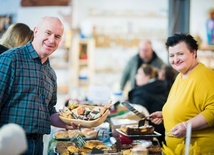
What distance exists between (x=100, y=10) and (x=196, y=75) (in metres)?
4.29

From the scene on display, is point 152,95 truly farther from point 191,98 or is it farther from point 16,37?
point 16,37

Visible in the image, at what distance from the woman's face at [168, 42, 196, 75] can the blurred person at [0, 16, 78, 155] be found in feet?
2.43

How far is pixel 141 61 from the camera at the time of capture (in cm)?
554

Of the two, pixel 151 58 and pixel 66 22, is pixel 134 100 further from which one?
pixel 66 22

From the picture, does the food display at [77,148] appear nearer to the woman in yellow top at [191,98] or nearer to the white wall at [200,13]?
the woman in yellow top at [191,98]

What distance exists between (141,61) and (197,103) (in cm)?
342

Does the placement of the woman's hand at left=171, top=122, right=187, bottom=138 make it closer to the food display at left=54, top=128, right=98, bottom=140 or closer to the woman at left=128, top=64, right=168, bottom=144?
the food display at left=54, top=128, right=98, bottom=140

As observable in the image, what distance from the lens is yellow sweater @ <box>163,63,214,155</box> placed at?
2107 mm

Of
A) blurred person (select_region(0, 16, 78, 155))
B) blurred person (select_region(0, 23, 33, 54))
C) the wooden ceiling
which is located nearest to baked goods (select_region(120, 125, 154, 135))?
blurred person (select_region(0, 16, 78, 155))

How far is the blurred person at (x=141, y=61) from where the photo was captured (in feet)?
17.9

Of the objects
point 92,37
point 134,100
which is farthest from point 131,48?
point 134,100

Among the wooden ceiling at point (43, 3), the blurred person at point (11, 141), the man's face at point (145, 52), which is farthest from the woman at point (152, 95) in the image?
the wooden ceiling at point (43, 3)

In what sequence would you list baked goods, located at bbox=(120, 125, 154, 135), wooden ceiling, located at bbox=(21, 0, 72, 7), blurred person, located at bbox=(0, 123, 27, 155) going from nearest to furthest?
blurred person, located at bbox=(0, 123, 27, 155), baked goods, located at bbox=(120, 125, 154, 135), wooden ceiling, located at bbox=(21, 0, 72, 7)

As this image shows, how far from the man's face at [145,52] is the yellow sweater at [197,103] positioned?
10.4ft
